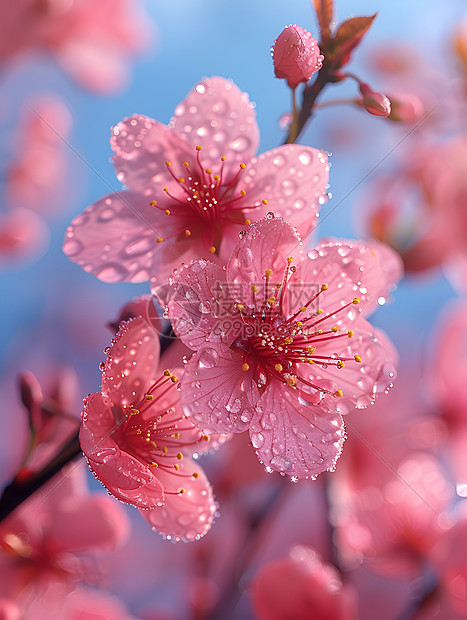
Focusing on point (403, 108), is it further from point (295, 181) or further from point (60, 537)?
point (60, 537)

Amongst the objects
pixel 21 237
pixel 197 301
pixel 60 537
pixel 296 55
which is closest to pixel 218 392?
pixel 197 301

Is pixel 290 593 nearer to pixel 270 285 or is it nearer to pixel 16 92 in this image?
pixel 270 285

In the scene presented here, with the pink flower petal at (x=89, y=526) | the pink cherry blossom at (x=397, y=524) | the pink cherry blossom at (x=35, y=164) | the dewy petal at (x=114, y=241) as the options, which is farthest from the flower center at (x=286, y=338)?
the pink cherry blossom at (x=35, y=164)

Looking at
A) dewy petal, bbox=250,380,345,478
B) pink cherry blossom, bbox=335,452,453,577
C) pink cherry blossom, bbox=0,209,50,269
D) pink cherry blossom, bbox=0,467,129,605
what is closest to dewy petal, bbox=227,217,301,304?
dewy petal, bbox=250,380,345,478

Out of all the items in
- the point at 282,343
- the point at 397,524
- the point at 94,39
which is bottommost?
the point at 397,524

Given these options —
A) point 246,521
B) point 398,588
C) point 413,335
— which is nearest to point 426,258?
point 413,335
